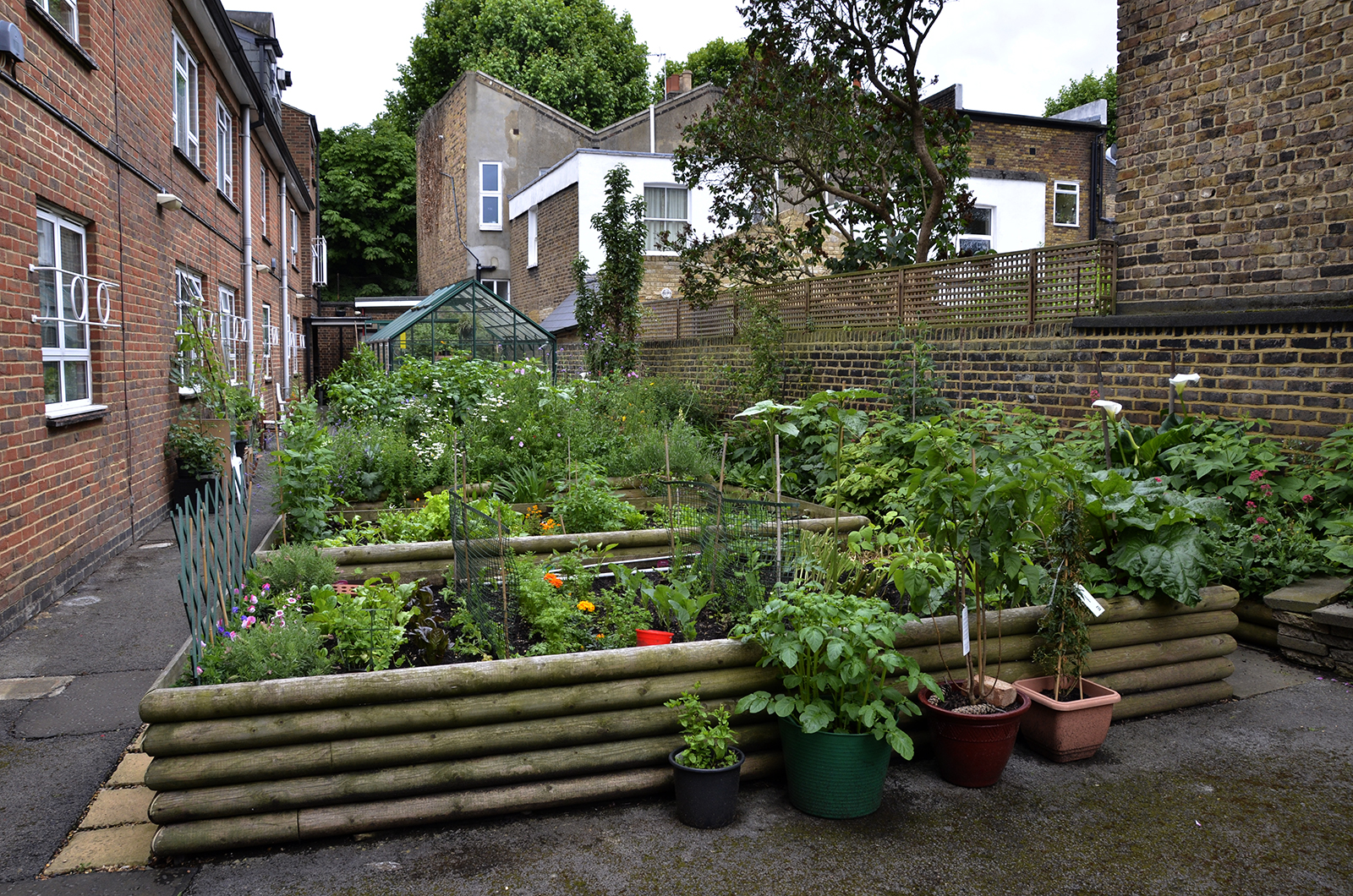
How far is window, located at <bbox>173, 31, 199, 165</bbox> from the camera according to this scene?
1078 cm

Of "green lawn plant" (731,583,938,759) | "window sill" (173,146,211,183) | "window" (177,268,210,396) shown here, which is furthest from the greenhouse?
"green lawn plant" (731,583,938,759)

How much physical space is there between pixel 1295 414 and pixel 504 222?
25.4 meters

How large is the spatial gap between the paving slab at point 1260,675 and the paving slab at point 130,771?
5.62 meters

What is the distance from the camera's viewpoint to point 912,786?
393 cm

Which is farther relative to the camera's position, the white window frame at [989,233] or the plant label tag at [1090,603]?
the white window frame at [989,233]

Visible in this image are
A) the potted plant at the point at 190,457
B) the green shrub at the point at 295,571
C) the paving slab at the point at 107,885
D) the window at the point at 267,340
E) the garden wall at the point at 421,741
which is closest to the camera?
the paving slab at the point at 107,885

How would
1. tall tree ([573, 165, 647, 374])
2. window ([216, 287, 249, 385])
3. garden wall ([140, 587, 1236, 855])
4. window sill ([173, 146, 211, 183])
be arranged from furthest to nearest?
1. tall tree ([573, 165, 647, 374])
2. window ([216, 287, 249, 385])
3. window sill ([173, 146, 211, 183])
4. garden wall ([140, 587, 1236, 855])

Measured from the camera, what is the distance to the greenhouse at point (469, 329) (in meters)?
18.4

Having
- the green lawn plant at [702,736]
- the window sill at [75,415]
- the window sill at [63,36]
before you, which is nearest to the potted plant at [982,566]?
the green lawn plant at [702,736]

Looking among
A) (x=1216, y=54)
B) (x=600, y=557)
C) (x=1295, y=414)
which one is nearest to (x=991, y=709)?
(x=600, y=557)

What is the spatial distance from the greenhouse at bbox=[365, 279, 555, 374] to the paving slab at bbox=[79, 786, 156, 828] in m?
14.8

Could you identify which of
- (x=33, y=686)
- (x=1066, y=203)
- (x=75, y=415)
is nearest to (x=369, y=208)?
(x=1066, y=203)

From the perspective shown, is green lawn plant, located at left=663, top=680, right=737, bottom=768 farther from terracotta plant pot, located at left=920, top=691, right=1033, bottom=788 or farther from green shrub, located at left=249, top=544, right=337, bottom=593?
green shrub, located at left=249, top=544, right=337, bottom=593

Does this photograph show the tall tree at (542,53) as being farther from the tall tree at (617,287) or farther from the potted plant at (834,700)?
the potted plant at (834,700)
